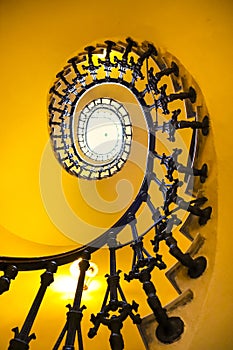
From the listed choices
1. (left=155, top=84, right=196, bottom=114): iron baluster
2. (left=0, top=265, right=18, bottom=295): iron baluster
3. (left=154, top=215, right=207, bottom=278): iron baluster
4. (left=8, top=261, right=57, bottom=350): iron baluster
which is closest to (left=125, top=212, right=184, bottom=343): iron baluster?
(left=154, top=215, right=207, bottom=278): iron baluster

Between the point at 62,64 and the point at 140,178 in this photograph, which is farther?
the point at 140,178

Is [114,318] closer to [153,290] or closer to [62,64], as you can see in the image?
[153,290]

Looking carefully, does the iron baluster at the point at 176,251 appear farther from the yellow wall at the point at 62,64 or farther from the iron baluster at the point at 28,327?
the iron baluster at the point at 28,327

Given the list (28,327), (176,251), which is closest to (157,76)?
(176,251)

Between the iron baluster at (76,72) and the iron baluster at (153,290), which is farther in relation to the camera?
the iron baluster at (76,72)

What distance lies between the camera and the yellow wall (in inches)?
95.1

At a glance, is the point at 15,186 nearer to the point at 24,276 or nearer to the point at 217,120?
the point at 24,276

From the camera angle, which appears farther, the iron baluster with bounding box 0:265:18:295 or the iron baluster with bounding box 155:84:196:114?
the iron baluster with bounding box 155:84:196:114

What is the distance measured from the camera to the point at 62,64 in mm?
3789

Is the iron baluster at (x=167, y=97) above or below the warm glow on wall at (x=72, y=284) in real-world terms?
above

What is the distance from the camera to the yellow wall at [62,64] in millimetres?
2416

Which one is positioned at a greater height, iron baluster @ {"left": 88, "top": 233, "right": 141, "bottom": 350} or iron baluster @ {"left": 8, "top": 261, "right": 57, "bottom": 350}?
iron baluster @ {"left": 8, "top": 261, "right": 57, "bottom": 350}

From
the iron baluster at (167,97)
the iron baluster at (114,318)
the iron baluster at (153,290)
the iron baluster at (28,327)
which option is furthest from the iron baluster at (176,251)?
the iron baluster at (167,97)

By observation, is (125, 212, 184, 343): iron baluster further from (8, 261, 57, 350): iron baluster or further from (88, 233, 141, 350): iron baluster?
(8, 261, 57, 350): iron baluster
